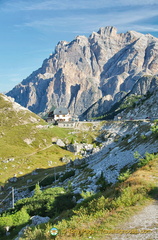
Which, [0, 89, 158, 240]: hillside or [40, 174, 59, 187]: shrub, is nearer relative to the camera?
[0, 89, 158, 240]: hillside

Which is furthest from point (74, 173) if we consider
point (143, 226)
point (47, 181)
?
point (143, 226)

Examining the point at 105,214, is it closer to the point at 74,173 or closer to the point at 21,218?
the point at 21,218

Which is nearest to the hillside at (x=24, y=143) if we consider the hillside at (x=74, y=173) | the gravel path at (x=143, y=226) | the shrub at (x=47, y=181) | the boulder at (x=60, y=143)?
the hillside at (x=74, y=173)

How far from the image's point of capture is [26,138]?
149500 mm

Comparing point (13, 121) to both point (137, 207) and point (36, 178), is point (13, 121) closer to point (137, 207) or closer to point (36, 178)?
point (36, 178)

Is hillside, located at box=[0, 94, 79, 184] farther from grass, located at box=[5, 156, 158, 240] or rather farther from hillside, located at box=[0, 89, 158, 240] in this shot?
grass, located at box=[5, 156, 158, 240]

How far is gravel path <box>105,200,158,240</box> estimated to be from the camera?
1391 centimetres

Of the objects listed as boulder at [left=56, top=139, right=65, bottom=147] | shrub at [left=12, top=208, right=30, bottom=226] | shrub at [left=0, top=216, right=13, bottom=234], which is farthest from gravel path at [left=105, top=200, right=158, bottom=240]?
boulder at [left=56, top=139, right=65, bottom=147]

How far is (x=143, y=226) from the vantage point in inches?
592

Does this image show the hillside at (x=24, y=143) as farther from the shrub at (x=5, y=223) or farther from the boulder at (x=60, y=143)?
the shrub at (x=5, y=223)

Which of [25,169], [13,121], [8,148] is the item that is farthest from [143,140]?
[13,121]

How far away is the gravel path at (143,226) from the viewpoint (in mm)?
13906

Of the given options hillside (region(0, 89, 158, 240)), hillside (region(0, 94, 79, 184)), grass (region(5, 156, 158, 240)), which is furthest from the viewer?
hillside (region(0, 94, 79, 184))

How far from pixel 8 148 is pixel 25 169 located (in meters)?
32.0
